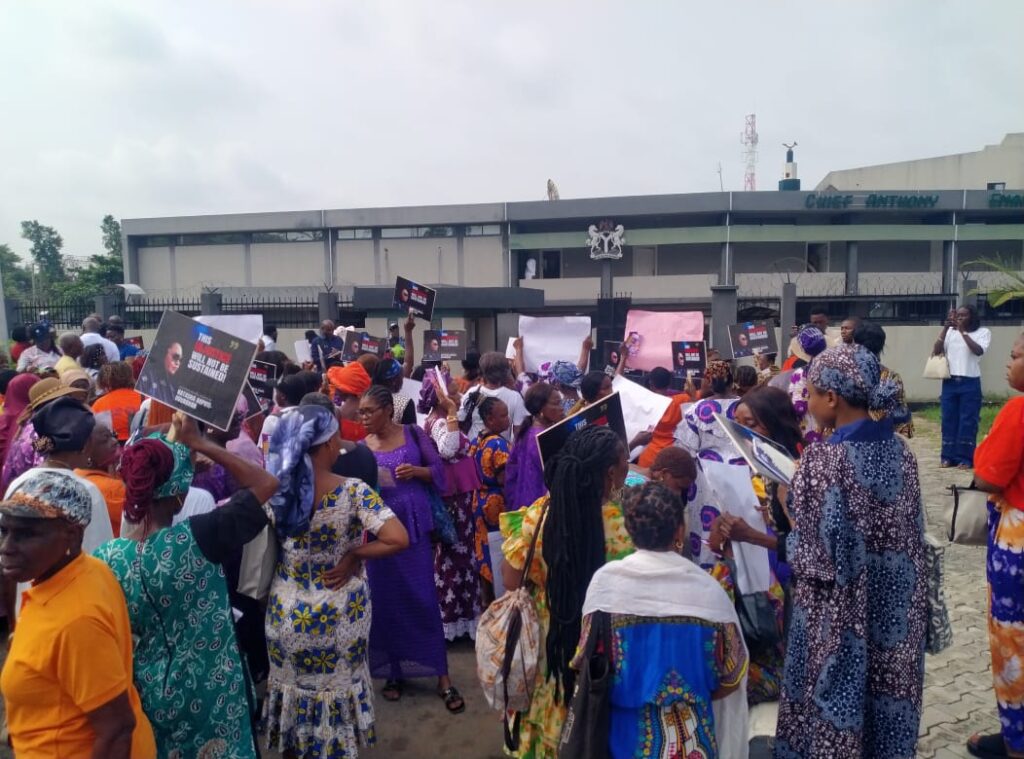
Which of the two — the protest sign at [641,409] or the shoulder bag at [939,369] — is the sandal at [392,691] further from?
the shoulder bag at [939,369]

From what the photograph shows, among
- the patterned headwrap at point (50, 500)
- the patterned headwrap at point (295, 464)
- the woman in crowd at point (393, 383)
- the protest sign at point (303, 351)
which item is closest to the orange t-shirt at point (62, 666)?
the patterned headwrap at point (50, 500)

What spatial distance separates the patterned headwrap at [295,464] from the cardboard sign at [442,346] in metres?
6.84

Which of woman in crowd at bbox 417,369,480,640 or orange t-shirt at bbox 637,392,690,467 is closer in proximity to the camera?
woman in crowd at bbox 417,369,480,640

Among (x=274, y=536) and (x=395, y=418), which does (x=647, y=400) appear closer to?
(x=395, y=418)

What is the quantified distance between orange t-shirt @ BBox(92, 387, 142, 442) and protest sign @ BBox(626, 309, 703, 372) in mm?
5733

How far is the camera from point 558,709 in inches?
104

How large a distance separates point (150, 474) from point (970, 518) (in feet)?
11.8

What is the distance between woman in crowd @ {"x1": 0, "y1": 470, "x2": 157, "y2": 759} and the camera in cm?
187

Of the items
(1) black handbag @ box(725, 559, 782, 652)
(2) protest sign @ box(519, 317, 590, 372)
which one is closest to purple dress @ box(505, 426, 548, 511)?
(1) black handbag @ box(725, 559, 782, 652)

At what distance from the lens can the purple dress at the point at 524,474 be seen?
179 inches

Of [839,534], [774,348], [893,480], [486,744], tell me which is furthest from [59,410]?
[774,348]

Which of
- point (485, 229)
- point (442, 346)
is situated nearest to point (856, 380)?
point (442, 346)

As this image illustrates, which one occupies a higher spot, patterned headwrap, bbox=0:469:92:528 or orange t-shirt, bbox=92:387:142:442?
patterned headwrap, bbox=0:469:92:528

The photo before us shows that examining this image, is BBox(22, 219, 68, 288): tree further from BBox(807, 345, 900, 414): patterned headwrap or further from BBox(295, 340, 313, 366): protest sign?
BBox(807, 345, 900, 414): patterned headwrap
